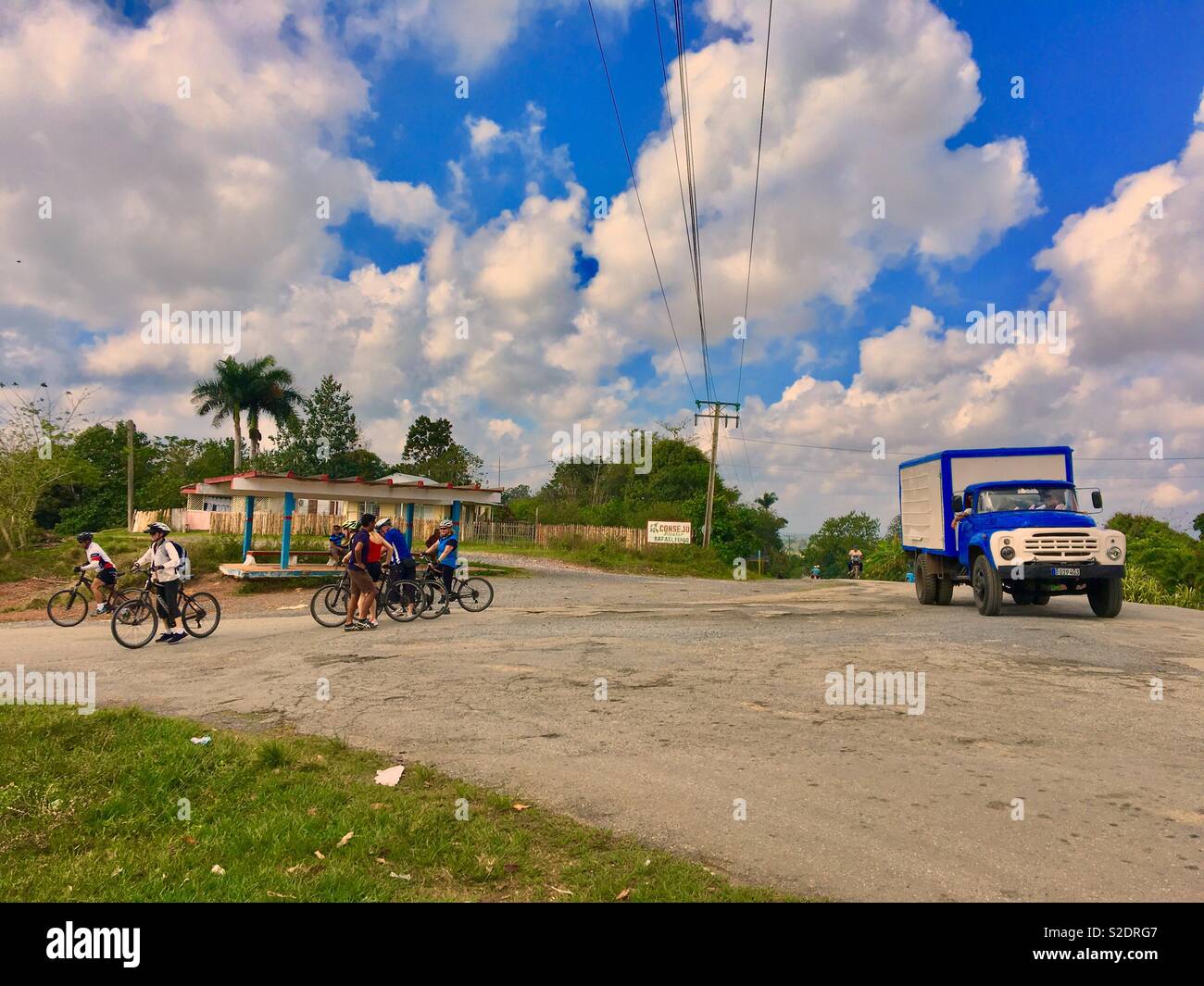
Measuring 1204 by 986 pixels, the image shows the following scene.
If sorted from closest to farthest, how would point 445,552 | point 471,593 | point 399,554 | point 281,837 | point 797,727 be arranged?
point 281,837, point 797,727, point 399,554, point 445,552, point 471,593

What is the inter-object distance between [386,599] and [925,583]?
12.6 m

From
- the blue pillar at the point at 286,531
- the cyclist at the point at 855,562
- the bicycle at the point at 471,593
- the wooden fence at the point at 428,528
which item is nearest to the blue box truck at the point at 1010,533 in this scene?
the bicycle at the point at 471,593

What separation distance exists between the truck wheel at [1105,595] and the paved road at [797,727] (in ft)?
1.58

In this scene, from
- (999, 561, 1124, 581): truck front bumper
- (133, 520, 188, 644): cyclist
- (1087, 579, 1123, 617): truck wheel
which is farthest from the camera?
(1087, 579, 1123, 617): truck wheel

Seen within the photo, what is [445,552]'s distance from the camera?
15555 millimetres

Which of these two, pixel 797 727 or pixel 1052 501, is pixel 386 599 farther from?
pixel 1052 501

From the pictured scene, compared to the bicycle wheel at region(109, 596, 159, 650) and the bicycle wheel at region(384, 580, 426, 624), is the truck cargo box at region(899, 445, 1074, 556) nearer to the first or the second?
the bicycle wheel at region(384, 580, 426, 624)

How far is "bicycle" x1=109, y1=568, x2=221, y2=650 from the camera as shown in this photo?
39.6 feet

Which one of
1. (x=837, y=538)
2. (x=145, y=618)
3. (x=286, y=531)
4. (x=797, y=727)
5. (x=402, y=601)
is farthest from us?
(x=837, y=538)

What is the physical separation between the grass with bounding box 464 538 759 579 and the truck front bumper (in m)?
24.1

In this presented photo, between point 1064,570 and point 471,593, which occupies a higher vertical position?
point 1064,570

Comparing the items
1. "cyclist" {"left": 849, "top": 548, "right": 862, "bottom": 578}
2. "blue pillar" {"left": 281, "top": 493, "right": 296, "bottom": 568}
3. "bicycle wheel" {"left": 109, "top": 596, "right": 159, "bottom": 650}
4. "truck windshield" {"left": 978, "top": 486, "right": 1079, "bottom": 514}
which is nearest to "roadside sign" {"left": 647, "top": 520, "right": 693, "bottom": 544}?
"cyclist" {"left": 849, "top": 548, "right": 862, "bottom": 578}

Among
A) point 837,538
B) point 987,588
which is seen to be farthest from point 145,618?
point 837,538
